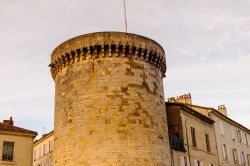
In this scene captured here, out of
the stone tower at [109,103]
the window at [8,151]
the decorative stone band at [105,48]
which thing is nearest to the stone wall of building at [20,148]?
the window at [8,151]

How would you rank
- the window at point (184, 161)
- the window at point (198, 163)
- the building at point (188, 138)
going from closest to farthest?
the window at point (184, 161)
the building at point (188, 138)
the window at point (198, 163)

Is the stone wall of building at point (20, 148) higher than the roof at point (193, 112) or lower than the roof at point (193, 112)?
lower

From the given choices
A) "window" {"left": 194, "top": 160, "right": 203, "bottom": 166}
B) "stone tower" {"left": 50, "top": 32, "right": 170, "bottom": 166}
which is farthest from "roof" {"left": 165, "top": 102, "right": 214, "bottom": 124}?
"stone tower" {"left": 50, "top": 32, "right": 170, "bottom": 166}

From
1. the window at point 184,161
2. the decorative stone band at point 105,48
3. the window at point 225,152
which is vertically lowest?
the window at point 184,161

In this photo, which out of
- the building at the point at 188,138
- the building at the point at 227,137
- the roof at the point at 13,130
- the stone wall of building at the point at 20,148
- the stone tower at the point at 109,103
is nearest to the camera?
the stone tower at the point at 109,103

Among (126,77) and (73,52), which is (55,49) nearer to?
(73,52)

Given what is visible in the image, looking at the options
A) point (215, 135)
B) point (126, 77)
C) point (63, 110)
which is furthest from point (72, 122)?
point (215, 135)

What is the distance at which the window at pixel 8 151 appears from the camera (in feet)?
91.8

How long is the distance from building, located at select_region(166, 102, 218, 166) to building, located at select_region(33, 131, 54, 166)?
1629cm

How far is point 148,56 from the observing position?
2067 centimetres

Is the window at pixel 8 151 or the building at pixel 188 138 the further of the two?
the window at pixel 8 151

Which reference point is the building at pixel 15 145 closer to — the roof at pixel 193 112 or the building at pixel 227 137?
the roof at pixel 193 112

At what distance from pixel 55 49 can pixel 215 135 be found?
55.3ft

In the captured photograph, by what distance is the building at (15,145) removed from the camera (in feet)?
92.0
